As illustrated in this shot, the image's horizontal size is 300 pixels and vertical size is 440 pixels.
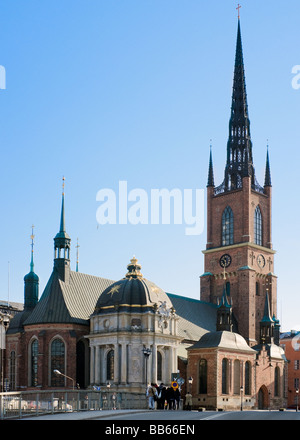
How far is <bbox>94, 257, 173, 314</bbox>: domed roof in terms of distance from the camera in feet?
239

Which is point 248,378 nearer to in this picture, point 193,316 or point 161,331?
point 193,316

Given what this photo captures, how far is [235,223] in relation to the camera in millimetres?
103312

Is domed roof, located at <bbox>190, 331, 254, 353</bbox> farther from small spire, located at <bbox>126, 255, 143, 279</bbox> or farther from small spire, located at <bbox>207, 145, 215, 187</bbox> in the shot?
small spire, located at <bbox>207, 145, 215, 187</bbox>

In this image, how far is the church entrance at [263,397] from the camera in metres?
88.5

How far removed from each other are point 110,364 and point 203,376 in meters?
12.0

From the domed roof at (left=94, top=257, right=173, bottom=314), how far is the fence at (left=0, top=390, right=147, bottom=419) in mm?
24692

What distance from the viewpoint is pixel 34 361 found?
76062 millimetres

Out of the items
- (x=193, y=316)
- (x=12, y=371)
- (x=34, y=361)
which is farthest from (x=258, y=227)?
(x=12, y=371)

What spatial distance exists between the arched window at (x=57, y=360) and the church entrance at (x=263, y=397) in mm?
Result: 26414

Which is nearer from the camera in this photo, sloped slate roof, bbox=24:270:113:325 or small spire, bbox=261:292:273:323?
sloped slate roof, bbox=24:270:113:325

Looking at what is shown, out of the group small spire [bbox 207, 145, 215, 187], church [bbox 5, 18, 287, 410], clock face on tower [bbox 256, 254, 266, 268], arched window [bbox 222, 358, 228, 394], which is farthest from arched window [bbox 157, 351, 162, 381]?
small spire [bbox 207, 145, 215, 187]

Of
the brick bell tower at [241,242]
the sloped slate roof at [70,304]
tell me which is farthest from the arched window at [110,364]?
the brick bell tower at [241,242]

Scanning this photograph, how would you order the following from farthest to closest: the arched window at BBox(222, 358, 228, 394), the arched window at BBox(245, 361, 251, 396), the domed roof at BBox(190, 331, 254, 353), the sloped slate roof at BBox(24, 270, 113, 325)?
1. the arched window at BBox(245, 361, 251, 396)
2. the domed roof at BBox(190, 331, 254, 353)
3. the arched window at BBox(222, 358, 228, 394)
4. the sloped slate roof at BBox(24, 270, 113, 325)
